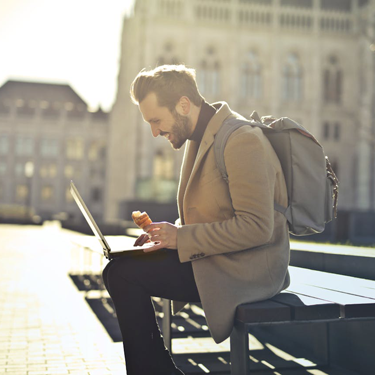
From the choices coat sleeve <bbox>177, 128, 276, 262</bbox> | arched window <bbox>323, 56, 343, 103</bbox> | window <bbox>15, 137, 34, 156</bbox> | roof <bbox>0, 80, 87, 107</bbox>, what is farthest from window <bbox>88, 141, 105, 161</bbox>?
coat sleeve <bbox>177, 128, 276, 262</bbox>

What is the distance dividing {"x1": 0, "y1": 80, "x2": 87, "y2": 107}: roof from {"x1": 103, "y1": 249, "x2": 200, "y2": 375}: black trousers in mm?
69135

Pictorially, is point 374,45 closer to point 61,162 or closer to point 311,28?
point 311,28

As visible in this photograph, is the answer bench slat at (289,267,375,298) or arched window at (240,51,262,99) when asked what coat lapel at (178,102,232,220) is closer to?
bench slat at (289,267,375,298)

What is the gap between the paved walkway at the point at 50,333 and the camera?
144 inches

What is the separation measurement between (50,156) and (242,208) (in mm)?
63387

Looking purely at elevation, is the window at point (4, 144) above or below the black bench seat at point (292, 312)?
above

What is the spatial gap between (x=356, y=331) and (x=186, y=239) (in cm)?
177

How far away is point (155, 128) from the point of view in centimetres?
255

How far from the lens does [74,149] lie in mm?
63969

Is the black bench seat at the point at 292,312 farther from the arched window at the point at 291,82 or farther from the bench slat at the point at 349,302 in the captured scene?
the arched window at the point at 291,82

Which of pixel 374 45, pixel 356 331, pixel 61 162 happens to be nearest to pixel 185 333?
pixel 356 331

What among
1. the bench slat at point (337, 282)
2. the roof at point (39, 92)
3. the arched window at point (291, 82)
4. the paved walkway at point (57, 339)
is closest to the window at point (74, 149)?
the roof at point (39, 92)

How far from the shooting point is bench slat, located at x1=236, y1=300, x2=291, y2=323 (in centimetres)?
215

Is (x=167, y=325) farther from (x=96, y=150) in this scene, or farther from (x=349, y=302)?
(x=96, y=150)
